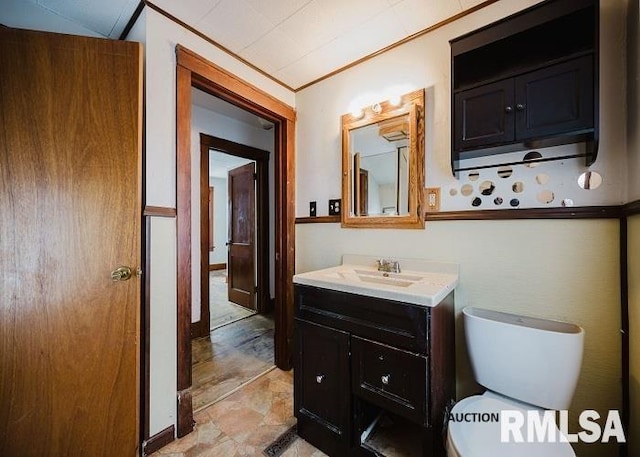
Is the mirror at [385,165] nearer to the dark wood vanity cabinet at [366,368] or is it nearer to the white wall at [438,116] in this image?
the white wall at [438,116]

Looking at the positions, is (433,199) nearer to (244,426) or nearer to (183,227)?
(183,227)

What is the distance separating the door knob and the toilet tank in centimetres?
165

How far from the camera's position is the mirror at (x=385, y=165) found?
1.58 metres

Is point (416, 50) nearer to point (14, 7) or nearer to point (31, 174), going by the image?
point (31, 174)

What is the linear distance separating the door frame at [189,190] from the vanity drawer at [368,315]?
69 centimetres

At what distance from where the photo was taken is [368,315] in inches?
47.4

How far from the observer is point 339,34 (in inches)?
62.6

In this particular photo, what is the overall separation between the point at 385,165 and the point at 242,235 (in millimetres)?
2496

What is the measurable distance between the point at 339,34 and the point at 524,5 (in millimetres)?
971

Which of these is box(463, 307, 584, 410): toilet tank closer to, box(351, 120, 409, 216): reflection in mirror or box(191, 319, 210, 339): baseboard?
box(351, 120, 409, 216): reflection in mirror

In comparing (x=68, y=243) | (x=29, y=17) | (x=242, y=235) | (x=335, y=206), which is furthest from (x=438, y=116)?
(x=242, y=235)

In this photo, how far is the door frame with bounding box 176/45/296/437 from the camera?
1449 mm

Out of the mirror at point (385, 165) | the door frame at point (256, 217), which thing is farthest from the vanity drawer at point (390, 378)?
the door frame at point (256, 217)

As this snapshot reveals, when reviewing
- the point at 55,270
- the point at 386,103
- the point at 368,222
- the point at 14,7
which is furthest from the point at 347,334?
the point at 14,7
